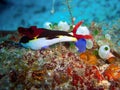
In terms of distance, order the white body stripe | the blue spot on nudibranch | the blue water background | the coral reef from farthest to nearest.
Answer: the blue water background < the blue spot on nudibranch < the white body stripe < the coral reef

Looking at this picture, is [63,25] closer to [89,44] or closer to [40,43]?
[89,44]

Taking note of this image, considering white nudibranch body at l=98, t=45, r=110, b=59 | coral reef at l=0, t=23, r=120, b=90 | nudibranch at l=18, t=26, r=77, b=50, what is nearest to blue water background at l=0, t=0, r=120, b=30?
white nudibranch body at l=98, t=45, r=110, b=59

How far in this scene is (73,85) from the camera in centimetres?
299

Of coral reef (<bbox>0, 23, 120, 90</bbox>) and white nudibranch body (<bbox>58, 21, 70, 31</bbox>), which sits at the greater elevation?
white nudibranch body (<bbox>58, 21, 70, 31</bbox>)

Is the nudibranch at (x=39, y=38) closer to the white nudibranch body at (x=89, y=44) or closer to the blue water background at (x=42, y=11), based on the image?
the white nudibranch body at (x=89, y=44)

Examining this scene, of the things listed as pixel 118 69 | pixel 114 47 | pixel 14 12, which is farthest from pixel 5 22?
pixel 118 69

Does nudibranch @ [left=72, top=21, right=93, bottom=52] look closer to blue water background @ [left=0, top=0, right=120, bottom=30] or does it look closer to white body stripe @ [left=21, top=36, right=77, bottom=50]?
white body stripe @ [left=21, top=36, right=77, bottom=50]

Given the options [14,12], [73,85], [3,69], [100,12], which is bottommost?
[73,85]

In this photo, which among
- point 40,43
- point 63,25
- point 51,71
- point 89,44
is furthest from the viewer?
point 63,25

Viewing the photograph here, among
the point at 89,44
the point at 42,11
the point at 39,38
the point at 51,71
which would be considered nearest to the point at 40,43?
the point at 39,38

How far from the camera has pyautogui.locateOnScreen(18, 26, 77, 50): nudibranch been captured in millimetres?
3595

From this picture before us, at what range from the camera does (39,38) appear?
12.0 ft

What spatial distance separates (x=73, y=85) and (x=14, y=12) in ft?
36.5

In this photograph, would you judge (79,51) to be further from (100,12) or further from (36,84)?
(100,12)
